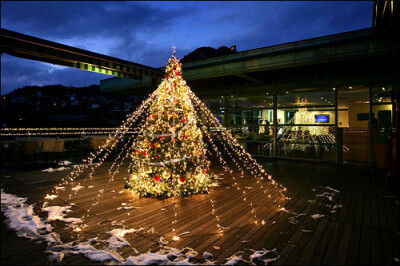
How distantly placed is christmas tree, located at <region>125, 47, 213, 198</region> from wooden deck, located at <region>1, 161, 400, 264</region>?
0.31 metres

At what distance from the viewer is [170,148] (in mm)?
4672

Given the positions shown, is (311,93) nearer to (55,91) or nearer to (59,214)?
(59,214)

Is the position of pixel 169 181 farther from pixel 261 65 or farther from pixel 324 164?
pixel 324 164

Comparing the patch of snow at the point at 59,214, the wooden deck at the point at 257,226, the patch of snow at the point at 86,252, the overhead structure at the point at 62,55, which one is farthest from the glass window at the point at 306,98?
the patch of snow at the point at 86,252

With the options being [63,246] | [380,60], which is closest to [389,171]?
[380,60]

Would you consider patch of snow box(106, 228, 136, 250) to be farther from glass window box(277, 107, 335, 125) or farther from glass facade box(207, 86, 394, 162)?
glass window box(277, 107, 335, 125)

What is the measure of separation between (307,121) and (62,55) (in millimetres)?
8886

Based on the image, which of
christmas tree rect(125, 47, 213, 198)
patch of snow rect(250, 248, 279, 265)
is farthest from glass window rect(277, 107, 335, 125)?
patch of snow rect(250, 248, 279, 265)

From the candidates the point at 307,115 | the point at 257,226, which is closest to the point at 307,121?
the point at 307,115

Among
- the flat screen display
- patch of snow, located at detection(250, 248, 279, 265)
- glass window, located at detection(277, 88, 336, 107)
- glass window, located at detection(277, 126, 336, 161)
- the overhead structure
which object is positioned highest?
the overhead structure

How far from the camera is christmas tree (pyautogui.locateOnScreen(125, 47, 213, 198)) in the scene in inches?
182

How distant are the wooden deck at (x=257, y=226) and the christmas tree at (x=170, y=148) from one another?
31 centimetres

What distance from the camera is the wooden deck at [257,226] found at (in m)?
2.54

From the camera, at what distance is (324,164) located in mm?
8391
